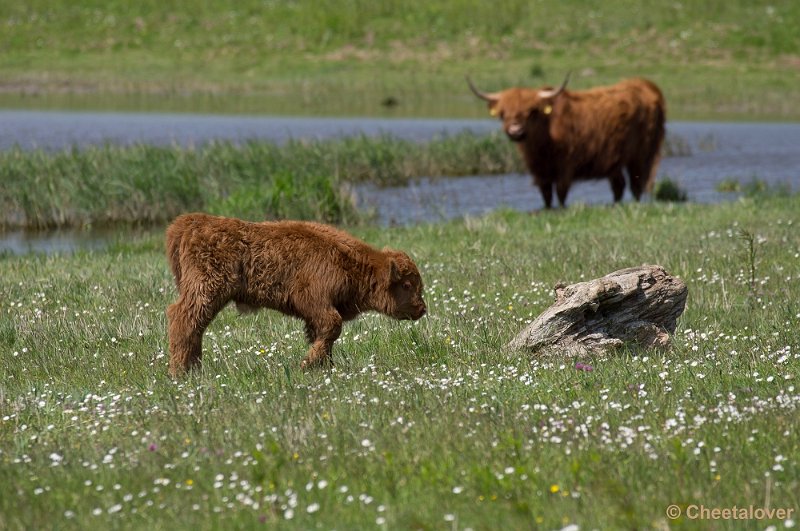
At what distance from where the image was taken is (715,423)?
553cm

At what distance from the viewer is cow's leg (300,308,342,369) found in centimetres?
718

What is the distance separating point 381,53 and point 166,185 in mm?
33480

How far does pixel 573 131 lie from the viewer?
1814cm

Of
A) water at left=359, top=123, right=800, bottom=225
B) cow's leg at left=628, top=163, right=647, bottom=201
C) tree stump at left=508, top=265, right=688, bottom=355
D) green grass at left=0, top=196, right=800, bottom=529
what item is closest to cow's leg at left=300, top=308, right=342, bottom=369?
green grass at left=0, top=196, right=800, bottom=529

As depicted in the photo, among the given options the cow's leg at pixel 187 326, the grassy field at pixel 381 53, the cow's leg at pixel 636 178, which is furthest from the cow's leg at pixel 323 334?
the grassy field at pixel 381 53

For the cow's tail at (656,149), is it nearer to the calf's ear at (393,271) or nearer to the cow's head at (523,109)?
the cow's head at (523,109)

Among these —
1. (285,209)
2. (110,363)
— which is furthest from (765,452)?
(285,209)

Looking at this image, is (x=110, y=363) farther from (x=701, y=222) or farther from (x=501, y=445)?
(x=701, y=222)

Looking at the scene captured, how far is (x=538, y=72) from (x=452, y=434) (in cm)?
3920

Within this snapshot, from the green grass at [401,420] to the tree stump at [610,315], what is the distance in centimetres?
19

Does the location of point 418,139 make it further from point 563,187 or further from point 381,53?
point 381,53

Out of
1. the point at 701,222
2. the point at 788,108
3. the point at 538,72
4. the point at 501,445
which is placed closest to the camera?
the point at 501,445

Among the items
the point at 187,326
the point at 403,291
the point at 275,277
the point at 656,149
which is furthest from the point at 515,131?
the point at 187,326

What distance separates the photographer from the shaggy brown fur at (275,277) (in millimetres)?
7070
